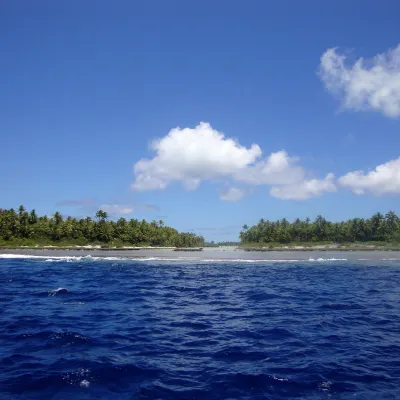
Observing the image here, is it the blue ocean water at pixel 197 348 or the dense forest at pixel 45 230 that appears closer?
the blue ocean water at pixel 197 348

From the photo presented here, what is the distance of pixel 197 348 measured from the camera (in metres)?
13.1

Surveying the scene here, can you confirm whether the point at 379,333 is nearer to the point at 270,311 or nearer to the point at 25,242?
the point at 270,311

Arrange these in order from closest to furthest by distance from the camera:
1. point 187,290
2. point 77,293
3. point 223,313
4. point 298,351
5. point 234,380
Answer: point 234,380
point 298,351
point 223,313
point 77,293
point 187,290

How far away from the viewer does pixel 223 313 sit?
20.0 meters

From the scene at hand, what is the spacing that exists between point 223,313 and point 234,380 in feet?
32.7

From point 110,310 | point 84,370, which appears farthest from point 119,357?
point 110,310

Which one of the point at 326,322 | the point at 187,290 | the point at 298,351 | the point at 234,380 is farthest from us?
the point at 187,290

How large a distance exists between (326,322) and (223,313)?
550cm

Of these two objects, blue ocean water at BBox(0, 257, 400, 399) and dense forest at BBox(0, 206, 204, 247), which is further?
dense forest at BBox(0, 206, 204, 247)

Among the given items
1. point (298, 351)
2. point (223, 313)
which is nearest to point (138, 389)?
point (298, 351)

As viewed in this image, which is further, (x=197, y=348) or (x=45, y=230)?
(x=45, y=230)

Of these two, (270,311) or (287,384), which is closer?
(287,384)

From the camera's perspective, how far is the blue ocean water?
31.1ft

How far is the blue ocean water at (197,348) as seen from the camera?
9484 mm
